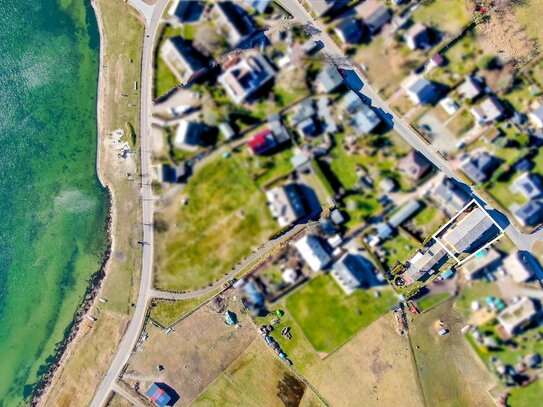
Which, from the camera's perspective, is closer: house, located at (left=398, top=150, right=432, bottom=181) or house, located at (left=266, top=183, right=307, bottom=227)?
house, located at (left=398, top=150, right=432, bottom=181)

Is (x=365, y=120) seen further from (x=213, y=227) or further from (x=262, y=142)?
(x=213, y=227)

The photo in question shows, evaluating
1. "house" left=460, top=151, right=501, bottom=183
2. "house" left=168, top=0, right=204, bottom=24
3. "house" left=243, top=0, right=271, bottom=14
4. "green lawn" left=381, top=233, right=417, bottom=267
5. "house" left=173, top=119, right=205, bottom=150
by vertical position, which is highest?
"house" left=168, top=0, right=204, bottom=24

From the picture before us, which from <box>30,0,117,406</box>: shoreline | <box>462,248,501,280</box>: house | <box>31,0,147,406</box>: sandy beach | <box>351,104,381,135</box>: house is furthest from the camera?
Answer: <box>30,0,117,406</box>: shoreline

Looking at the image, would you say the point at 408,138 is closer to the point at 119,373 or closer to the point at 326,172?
the point at 326,172

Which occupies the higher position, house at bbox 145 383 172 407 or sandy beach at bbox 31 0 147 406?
sandy beach at bbox 31 0 147 406

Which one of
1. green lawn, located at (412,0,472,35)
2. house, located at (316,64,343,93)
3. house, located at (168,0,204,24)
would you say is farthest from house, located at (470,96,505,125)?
house, located at (168,0,204,24)

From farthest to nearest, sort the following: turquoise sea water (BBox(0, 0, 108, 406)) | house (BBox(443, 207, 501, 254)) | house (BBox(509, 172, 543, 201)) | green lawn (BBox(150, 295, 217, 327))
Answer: turquoise sea water (BBox(0, 0, 108, 406)) → green lawn (BBox(150, 295, 217, 327)) → house (BBox(509, 172, 543, 201)) → house (BBox(443, 207, 501, 254))

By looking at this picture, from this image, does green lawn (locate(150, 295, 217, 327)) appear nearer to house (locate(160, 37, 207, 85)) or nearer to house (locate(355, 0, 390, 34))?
house (locate(160, 37, 207, 85))

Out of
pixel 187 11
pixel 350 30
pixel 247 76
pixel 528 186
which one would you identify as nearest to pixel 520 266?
pixel 528 186

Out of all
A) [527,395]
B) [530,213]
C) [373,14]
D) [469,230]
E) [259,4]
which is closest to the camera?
[469,230]
